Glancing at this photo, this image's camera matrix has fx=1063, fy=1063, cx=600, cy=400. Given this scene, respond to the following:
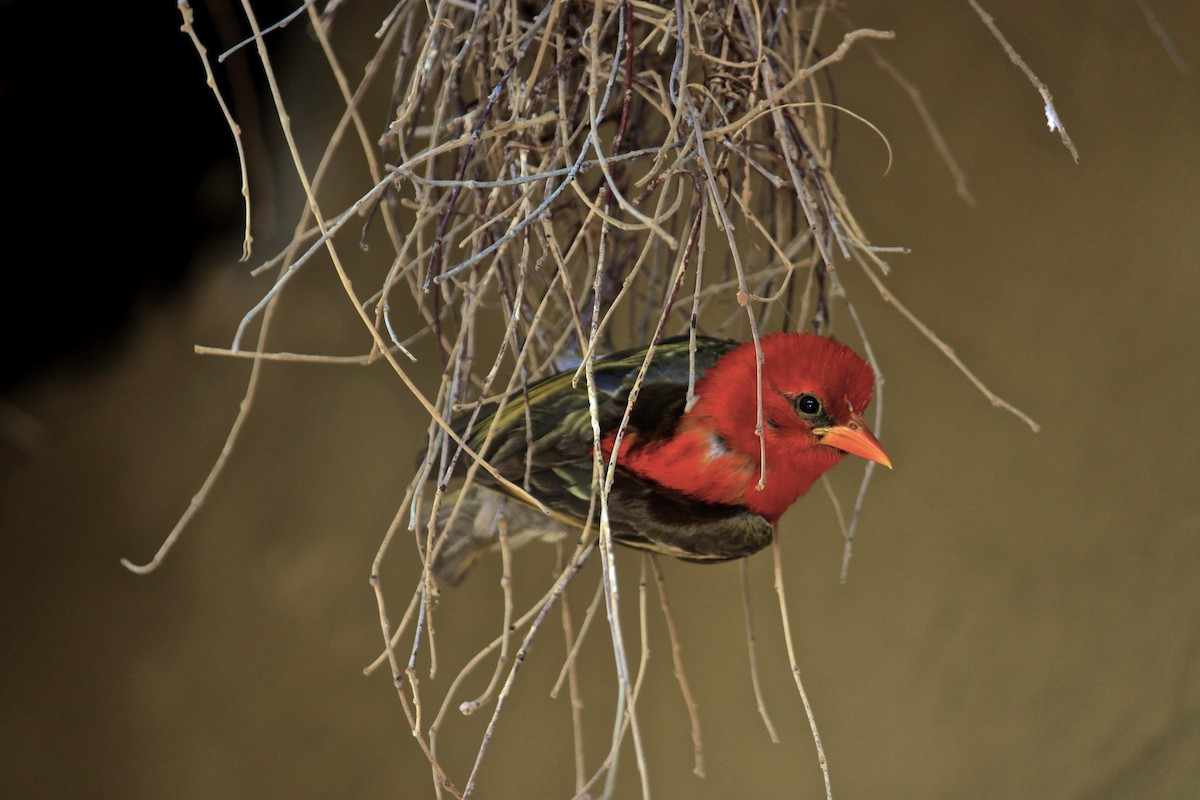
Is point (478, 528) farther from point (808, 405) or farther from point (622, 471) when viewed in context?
point (808, 405)

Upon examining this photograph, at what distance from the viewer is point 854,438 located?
2.21 feet

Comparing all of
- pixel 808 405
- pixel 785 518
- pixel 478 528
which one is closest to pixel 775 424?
pixel 808 405

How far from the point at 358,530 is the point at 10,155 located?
0.64 m

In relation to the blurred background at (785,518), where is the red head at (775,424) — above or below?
above

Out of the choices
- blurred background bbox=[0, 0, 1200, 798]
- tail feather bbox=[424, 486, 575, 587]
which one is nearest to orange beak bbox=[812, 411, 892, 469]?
tail feather bbox=[424, 486, 575, 587]

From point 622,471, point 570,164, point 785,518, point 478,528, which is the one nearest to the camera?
point 570,164

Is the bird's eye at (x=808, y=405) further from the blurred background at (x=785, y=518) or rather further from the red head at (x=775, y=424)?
the blurred background at (x=785, y=518)

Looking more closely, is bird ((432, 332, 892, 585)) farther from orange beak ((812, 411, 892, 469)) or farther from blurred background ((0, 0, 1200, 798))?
blurred background ((0, 0, 1200, 798))

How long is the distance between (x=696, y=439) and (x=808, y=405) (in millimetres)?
80

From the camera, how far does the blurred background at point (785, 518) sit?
48.1 inches

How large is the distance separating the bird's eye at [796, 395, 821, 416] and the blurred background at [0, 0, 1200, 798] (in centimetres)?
65

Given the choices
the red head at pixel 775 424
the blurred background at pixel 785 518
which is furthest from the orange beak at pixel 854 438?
the blurred background at pixel 785 518

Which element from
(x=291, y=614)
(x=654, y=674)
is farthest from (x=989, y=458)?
(x=291, y=614)

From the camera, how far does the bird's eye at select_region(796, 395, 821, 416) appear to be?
68 centimetres
